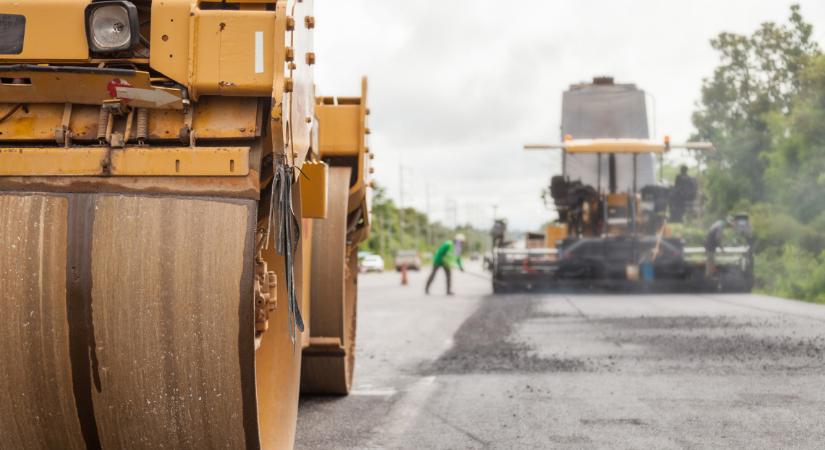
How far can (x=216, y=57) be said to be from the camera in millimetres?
3408

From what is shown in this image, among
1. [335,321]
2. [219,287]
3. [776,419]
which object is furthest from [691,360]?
[219,287]

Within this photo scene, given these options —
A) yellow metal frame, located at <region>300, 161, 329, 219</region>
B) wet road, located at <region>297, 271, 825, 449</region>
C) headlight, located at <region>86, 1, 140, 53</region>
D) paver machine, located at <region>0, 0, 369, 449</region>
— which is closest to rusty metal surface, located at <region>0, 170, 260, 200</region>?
paver machine, located at <region>0, 0, 369, 449</region>

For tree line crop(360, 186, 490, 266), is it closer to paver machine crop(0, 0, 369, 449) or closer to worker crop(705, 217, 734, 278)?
worker crop(705, 217, 734, 278)

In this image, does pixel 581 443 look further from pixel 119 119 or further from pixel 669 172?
pixel 669 172

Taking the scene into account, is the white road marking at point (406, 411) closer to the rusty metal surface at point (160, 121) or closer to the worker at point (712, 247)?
the rusty metal surface at point (160, 121)

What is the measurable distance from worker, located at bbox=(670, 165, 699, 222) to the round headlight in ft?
55.7

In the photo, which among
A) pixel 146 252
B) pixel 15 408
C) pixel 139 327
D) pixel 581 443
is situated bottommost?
pixel 581 443

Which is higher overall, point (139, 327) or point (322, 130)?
point (322, 130)

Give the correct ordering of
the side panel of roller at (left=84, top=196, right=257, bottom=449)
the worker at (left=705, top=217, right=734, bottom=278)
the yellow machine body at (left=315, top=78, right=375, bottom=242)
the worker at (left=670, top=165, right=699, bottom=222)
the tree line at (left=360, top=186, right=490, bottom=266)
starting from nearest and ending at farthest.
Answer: the side panel of roller at (left=84, top=196, right=257, bottom=449) → the yellow machine body at (left=315, top=78, right=375, bottom=242) → the worker at (left=670, top=165, right=699, bottom=222) → the worker at (left=705, top=217, right=734, bottom=278) → the tree line at (left=360, top=186, right=490, bottom=266)

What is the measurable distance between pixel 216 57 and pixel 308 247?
2453 millimetres

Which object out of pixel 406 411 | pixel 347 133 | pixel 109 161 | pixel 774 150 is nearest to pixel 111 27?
pixel 109 161

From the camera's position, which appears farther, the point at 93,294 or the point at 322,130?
the point at 322,130

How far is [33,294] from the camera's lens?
3.29 m

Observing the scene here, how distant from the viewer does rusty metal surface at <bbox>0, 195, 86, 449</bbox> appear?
329 centimetres
